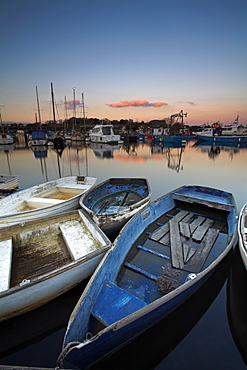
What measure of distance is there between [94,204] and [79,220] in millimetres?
1485

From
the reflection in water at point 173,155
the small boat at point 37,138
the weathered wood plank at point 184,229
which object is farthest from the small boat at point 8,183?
the small boat at point 37,138

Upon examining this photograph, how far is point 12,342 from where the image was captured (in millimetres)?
3066

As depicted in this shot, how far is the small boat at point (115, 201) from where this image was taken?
513cm

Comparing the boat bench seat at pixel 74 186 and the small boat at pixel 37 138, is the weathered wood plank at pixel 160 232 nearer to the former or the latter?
the boat bench seat at pixel 74 186

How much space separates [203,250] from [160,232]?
122 cm

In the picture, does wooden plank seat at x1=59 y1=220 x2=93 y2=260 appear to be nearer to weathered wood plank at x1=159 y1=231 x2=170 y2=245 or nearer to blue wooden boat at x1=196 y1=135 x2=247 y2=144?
weathered wood plank at x1=159 y1=231 x2=170 y2=245

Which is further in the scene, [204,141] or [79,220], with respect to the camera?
[204,141]

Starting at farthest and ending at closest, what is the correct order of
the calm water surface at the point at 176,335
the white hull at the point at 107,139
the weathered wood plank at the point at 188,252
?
the white hull at the point at 107,139 → the weathered wood plank at the point at 188,252 → the calm water surface at the point at 176,335

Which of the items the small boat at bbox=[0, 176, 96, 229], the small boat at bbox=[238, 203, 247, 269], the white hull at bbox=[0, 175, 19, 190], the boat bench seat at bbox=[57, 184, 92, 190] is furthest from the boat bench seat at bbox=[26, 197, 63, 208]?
the small boat at bbox=[238, 203, 247, 269]

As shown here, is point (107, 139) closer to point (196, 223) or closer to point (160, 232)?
point (196, 223)

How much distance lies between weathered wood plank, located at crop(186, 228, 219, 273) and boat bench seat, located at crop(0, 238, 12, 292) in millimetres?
3663

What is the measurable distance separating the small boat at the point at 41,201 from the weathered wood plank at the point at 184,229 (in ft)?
11.9

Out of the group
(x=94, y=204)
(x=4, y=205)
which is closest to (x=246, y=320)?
(x=94, y=204)

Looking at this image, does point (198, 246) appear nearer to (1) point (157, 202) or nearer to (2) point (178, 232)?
(2) point (178, 232)
